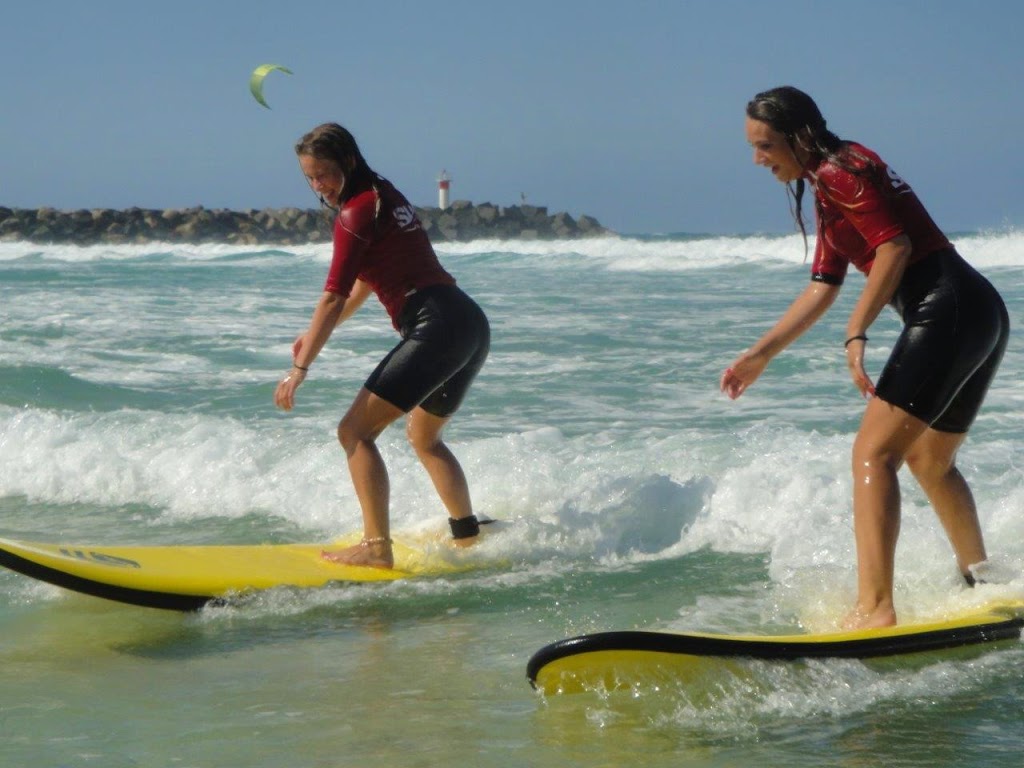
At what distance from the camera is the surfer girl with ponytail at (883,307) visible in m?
3.63

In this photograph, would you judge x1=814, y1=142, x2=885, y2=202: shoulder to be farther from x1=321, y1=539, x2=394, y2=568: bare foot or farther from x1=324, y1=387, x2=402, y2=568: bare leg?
x1=321, y1=539, x2=394, y2=568: bare foot

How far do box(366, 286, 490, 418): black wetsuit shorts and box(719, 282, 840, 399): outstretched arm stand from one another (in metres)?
1.31

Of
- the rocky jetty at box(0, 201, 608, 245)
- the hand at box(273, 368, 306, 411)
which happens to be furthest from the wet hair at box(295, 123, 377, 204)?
the rocky jetty at box(0, 201, 608, 245)

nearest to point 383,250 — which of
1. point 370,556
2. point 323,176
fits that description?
point 323,176

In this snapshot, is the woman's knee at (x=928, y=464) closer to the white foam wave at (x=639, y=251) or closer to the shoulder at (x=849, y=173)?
the shoulder at (x=849, y=173)

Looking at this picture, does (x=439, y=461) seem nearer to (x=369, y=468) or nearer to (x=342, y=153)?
(x=369, y=468)

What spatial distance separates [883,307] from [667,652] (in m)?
1.11

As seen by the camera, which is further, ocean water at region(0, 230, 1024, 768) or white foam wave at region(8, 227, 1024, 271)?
white foam wave at region(8, 227, 1024, 271)

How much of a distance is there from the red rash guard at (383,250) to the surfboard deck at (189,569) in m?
0.92

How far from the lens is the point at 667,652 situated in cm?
336

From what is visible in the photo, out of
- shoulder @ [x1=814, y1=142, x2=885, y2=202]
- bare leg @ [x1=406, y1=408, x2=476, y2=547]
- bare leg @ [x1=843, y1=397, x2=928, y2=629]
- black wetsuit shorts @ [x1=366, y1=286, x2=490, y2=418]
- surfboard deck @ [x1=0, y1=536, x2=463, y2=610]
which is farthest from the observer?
bare leg @ [x1=406, y1=408, x2=476, y2=547]

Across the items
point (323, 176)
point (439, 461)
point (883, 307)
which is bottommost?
point (439, 461)

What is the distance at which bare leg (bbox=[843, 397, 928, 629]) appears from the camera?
373 cm

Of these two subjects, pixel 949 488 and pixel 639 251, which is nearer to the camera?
pixel 949 488
